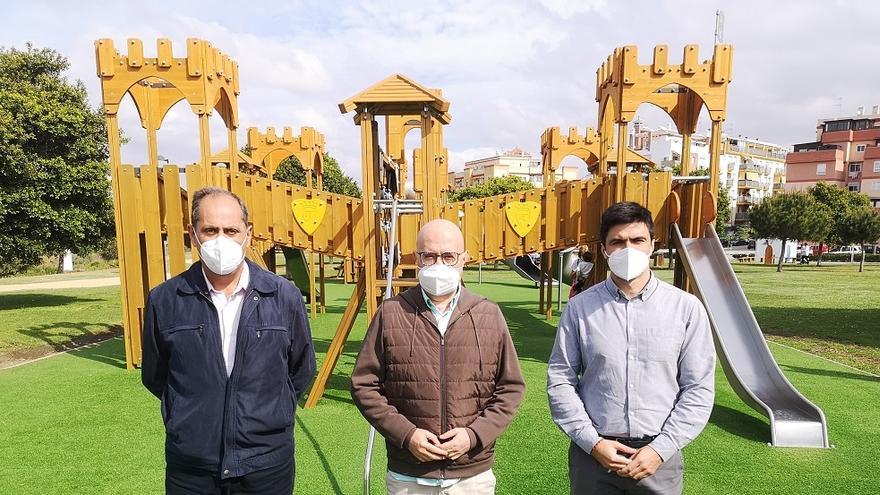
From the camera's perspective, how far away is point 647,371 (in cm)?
207

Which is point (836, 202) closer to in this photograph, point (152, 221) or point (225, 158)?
point (225, 158)

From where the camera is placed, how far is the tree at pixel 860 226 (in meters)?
28.5

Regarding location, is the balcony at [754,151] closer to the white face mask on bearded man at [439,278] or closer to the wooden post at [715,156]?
the wooden post at [715,156]

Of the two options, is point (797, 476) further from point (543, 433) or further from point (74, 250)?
point (74, 250)

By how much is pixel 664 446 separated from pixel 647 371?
1.07 feet

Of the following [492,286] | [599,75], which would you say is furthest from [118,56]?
[492,286]

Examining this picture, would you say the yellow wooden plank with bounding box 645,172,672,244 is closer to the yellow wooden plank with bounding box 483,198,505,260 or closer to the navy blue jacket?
the yellow wooden plank with bounding box 483,198,505,260

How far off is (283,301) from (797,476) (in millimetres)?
4480

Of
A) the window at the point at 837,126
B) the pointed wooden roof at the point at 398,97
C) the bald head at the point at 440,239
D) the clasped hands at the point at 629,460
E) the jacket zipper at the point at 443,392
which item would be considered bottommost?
the clasped hands at the point at 629,460

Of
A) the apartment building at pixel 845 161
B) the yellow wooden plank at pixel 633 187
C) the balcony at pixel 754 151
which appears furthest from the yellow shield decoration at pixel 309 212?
the balcony at pixel 754 151

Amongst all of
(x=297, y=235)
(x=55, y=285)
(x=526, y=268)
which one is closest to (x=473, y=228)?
(x=297, y=235)

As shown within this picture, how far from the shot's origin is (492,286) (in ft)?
63.4

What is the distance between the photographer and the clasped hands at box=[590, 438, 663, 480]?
6.70 ft

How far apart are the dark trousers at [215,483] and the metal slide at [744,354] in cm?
479
